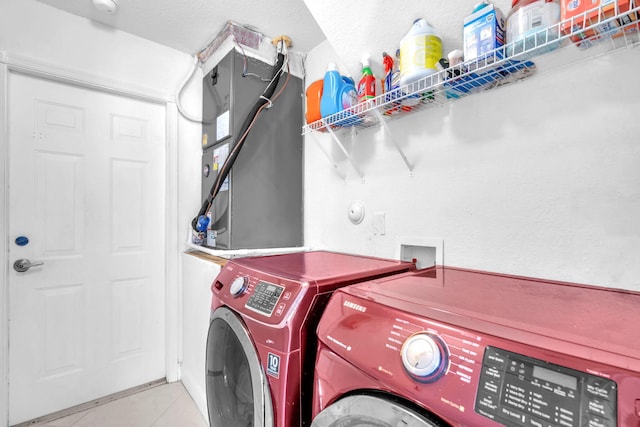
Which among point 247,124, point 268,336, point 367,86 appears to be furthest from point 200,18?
point 268,336

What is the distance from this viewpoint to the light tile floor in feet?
6.07

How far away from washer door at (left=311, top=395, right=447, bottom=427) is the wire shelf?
3.19 feet

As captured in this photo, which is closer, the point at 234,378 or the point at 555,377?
the point at 555,377

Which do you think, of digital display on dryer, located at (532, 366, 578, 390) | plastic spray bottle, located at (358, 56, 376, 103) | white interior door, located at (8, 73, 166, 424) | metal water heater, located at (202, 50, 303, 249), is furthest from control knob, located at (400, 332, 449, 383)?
white interior door, located at (8, 73, 166, 424)

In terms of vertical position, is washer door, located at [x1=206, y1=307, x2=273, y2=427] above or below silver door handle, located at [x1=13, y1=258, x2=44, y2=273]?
below

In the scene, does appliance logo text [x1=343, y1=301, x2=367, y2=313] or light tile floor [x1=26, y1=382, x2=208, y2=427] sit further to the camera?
light tile floor [x1=26, y1=382, x2=208, y2=427]

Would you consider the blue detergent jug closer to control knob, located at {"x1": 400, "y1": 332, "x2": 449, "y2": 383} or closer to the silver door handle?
control knob, located at {"x1": 400, "y1": 332, "x2": 449, "y2": 383}

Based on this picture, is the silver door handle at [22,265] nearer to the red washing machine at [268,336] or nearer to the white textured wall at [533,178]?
the red washing machine at [268,336]

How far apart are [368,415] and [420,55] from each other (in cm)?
120

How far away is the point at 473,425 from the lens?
0.50 m

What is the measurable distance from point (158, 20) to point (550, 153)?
7.98ft

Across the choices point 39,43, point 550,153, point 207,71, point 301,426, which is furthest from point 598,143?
point 39,43

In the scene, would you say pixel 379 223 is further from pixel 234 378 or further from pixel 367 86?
pixel 234 378

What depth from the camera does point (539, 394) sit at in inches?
18.7
